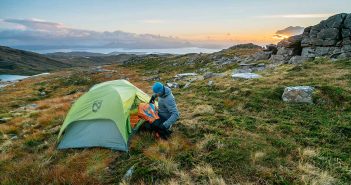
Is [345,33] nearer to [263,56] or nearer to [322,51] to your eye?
[322,51]

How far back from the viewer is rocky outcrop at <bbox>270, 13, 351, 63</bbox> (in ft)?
117

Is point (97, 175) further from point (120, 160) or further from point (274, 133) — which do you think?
point (274, 133)

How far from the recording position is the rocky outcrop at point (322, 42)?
3572 centimetres

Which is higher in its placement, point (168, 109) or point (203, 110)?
point (168, 109)

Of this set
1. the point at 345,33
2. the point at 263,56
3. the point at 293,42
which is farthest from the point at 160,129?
the point at 263,56

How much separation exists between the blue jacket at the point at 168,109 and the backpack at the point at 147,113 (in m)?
0.32

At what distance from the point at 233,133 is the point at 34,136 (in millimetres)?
8547

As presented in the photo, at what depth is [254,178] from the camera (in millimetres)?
7449

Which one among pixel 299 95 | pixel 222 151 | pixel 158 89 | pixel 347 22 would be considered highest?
pixel 347 22

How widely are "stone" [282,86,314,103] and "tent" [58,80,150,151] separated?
324 inches

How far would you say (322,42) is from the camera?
37688 millimetres

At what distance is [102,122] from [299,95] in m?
10.1

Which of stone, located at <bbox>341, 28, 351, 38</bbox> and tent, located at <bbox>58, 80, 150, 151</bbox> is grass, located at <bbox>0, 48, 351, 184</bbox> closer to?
tent, located at <bbox>58, 80, 150, 151</bbox>

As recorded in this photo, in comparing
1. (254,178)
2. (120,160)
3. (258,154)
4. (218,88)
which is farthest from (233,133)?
(218,88)
